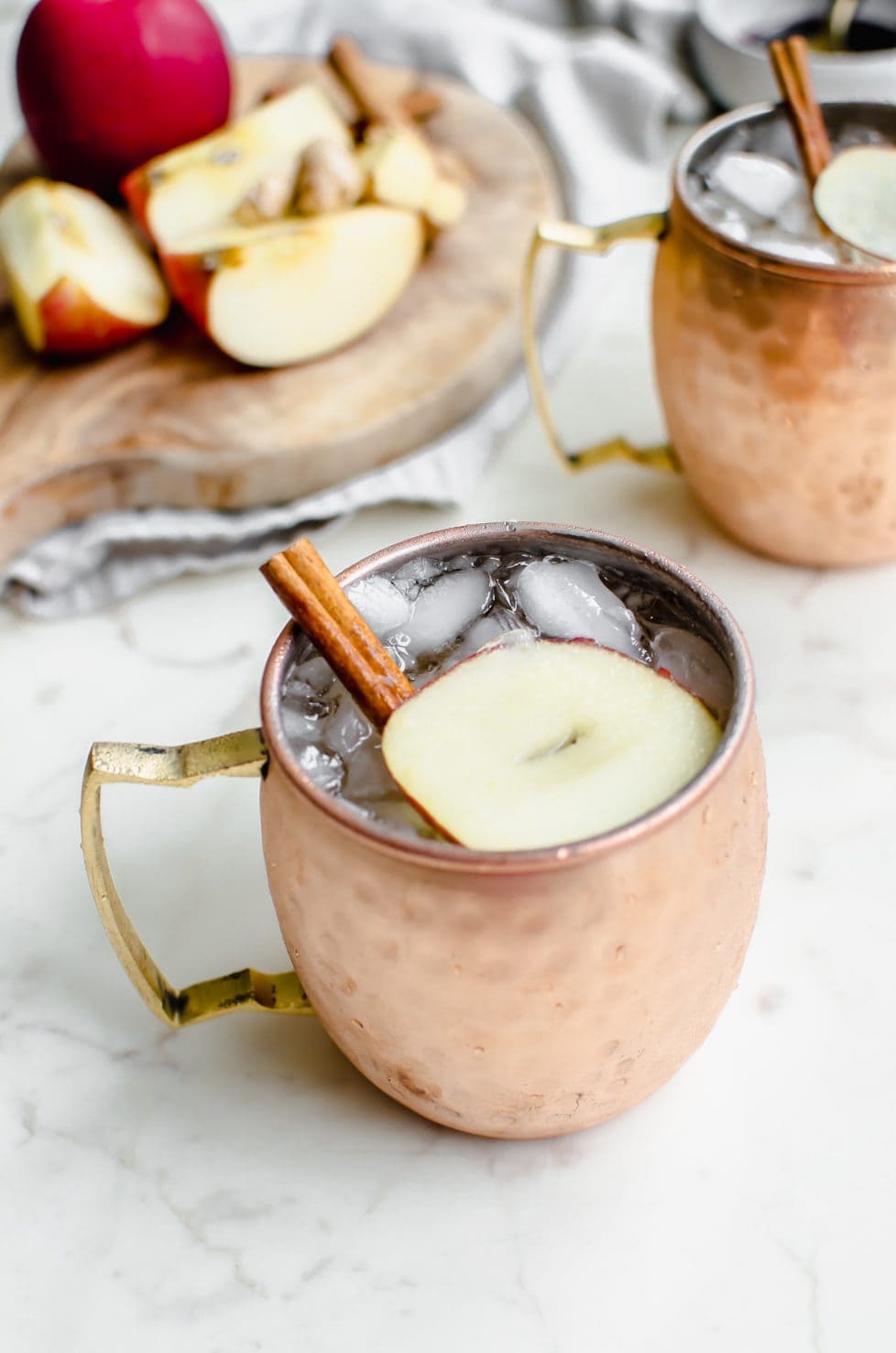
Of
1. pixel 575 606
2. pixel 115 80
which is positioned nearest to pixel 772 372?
pixel 575 606

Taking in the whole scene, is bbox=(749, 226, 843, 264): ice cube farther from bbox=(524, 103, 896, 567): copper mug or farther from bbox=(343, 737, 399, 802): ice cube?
bbox=(343, 737, 399, 802): ice cube

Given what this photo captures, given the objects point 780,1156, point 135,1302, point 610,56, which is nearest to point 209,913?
point 135,1302

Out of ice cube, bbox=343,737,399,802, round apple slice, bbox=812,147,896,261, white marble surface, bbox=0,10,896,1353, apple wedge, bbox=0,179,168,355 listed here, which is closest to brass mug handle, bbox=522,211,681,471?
round apple slice, bbox=812,147,896,261

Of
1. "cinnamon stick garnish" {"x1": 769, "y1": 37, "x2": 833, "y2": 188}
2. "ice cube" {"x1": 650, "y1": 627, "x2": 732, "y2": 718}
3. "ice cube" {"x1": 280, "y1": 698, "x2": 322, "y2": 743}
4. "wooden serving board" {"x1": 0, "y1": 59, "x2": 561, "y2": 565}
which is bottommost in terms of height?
"wooden serving board" {"x1": 0, "y1": 59, "x2": 561, "y2": 565}

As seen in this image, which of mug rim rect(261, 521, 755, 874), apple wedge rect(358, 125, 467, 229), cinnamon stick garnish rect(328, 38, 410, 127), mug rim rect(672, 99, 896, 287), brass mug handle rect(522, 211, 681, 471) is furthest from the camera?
cinnamon stick garnish rect(328, 38, 410, 127)

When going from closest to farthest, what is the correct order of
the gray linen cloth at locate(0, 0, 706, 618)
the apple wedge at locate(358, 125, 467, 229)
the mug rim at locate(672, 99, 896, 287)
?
1. the mug rim at locate(672, 99, 896, 287)
2. the gray linen cloth at locate(0, 0, 706, 618)
3. the apple wedge at locate(358, 125, 467, 229)

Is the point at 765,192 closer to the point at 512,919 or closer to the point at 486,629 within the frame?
the point at 486,629
